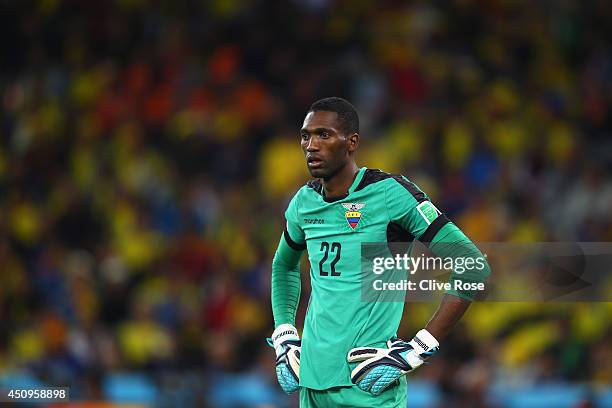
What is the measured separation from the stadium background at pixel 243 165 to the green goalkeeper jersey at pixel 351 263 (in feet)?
11.5

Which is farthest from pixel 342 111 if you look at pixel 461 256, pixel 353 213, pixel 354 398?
pixel 354 398

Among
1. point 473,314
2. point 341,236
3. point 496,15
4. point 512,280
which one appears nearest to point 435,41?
point 496,15

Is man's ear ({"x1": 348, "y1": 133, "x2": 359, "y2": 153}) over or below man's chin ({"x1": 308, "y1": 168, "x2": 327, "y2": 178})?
over

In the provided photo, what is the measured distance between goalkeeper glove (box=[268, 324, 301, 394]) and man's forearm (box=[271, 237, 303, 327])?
11cm

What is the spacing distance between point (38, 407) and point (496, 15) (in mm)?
5810

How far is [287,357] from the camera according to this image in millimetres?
4301

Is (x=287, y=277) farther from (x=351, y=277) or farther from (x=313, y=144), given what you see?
(x=313, y=144)

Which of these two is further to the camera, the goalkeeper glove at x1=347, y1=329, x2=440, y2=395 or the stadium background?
the stadium background

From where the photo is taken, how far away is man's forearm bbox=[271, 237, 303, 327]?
4.56 metres

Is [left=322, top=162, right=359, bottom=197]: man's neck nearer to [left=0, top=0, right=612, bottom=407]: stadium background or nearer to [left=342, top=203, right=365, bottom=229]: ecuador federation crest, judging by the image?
[left=342, top=203, right=365, bottom=229]: ecuador federation crest

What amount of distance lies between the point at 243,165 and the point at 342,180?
590cm

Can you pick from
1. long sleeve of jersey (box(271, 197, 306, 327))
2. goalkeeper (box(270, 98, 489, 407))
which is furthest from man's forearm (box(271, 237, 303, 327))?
goalkeeper (box(270, 98, 489, 407))

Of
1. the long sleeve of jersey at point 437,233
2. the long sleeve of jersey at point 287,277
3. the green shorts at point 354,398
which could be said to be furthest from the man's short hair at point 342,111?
the green shorts at point 354,398

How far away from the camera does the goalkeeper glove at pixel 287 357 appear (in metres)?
4.25
